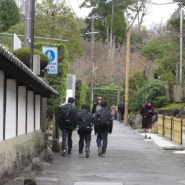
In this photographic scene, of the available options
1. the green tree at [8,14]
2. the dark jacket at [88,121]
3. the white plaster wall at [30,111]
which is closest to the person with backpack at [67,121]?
the dark jacket at [88,121]

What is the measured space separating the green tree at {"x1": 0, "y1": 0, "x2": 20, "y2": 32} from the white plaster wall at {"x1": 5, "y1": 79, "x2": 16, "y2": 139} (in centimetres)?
3390

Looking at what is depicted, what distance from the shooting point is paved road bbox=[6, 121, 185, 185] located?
444 inches

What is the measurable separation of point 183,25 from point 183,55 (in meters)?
5.90

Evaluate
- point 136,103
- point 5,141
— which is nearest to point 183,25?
point 136,103

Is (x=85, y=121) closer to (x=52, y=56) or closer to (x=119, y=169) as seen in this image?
(x=119, y=169)

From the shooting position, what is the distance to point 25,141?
1391 centimetres

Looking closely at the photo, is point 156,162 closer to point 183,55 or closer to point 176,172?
point 176,172

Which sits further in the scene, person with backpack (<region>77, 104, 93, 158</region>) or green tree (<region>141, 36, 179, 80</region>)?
green tree (<region>141, 36, 179, 80</region>)

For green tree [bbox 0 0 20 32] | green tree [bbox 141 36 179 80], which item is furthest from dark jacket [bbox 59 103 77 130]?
green tree [bbox 0 0 20 32]

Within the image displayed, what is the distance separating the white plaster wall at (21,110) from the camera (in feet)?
42.7

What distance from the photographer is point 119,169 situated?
44.5ft

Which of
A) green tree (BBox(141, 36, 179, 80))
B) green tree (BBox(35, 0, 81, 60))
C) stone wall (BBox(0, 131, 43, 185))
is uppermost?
green tree (BBox(35, 0, 81, 60))

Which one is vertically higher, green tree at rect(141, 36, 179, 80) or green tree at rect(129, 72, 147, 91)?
green tree at rect(141, 36, 179, 80)

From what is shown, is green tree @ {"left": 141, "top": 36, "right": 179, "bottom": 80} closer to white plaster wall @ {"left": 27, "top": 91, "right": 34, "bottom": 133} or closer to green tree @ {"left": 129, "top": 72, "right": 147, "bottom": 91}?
green tree @ {"left": 129, "top": 72, "right": 147, "bottom": 91}
